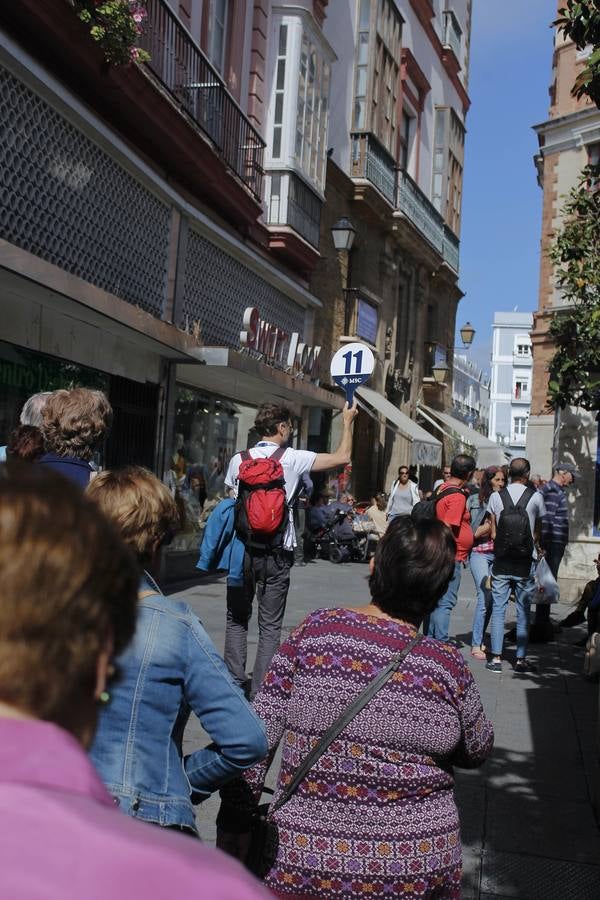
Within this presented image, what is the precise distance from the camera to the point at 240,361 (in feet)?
45.9

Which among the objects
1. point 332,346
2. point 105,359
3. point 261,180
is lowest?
point 105,359

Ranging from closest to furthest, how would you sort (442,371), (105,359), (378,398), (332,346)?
(105,359), (332,346), (378,398), (442,371)

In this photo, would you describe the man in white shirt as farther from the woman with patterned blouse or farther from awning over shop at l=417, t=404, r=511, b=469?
awning over shop at l=417, t=404, r=511, b=469

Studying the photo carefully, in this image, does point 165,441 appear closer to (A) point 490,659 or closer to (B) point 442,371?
(A) point 490,659

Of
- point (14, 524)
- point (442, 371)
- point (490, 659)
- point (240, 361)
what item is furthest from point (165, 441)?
point (442, 371)

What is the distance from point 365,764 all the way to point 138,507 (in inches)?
32.2

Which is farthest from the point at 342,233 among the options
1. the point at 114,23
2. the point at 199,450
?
the point at 114,23

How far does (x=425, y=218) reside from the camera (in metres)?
27.9

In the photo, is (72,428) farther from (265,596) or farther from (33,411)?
(265,596)

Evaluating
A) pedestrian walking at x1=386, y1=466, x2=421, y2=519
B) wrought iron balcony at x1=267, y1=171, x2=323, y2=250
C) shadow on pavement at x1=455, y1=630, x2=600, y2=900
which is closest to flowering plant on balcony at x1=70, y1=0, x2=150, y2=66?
shadow on pavement at x1=455, y1=630, x2=600, y2=900

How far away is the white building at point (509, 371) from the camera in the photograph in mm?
98500

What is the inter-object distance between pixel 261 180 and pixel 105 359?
6.29 meters

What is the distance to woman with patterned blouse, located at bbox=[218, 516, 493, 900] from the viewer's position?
8.20 feet

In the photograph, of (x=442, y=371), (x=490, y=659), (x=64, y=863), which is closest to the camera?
(x=64, y=863)
